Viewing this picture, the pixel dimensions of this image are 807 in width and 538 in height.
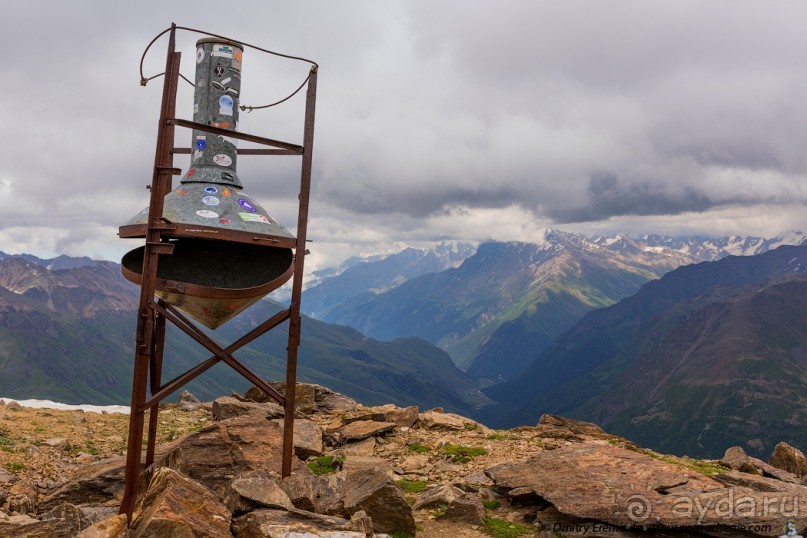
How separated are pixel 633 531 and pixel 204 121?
1421 centimetres

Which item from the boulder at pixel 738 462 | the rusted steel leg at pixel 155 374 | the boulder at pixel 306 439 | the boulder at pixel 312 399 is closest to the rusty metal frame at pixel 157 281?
the rusted steel leg at pixel 155 374

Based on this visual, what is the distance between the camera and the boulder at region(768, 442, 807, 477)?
2425 cm

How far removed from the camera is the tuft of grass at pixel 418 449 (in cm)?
2094

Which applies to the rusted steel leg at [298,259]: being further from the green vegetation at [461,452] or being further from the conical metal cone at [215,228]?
the green vegetation at [461,452]

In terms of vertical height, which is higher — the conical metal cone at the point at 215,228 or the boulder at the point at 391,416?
the conical metal cone at the point at 215,228

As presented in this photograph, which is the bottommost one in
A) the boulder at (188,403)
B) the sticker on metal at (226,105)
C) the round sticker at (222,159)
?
the boulder at (188,403)

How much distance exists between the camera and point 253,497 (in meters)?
11.3

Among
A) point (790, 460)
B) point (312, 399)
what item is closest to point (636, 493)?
point (790, 460)

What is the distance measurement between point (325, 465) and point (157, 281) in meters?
8.70

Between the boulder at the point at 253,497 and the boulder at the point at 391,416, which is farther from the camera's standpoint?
the boulder at the point at 391,416

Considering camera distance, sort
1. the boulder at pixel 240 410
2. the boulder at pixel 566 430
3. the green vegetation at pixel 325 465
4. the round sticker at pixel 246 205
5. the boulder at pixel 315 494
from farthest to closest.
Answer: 1. the boulder at pixel 566 430
2. the boulder at pixel 240 410
3. the green vegetation at pixel 325 465
4. the round sticker at pixel 246 205
5. the boulder at pixel 315 494

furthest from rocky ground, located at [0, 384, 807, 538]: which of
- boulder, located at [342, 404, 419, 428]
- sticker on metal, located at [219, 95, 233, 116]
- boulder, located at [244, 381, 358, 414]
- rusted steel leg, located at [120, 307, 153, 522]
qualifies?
sticker on metal, located at [219, 95, 233, 116]

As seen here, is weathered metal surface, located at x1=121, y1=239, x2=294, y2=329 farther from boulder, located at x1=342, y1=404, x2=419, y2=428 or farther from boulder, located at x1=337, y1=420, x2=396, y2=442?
boulder, located at x1=342, y1=404, x2=419, y2=428

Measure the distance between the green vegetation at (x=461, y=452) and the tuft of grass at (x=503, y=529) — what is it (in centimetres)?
Result: 550
